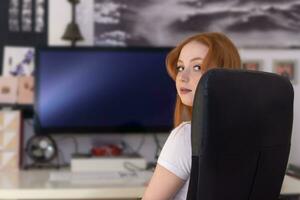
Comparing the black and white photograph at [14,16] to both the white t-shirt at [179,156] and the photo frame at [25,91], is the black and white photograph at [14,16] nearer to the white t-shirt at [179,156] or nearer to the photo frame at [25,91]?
the photo frame at [25,91]

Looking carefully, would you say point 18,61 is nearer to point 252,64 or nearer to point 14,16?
point 14,16

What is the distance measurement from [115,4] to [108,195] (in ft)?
3.55

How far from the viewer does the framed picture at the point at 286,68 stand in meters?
2.58

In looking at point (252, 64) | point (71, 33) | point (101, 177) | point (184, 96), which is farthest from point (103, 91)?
point (184, 96)

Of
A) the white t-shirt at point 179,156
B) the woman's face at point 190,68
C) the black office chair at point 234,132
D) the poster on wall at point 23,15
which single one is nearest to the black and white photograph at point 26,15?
the poster on wall at point 23,15

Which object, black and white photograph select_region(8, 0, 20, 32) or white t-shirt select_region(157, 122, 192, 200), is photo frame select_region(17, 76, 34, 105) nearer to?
black and white photograph select_region(8, 0, 20, 32)

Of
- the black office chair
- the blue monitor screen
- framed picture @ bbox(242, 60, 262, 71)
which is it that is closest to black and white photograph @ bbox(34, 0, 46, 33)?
the blue monitor screen

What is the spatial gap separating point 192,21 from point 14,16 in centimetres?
93

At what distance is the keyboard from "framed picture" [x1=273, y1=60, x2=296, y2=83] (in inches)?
38.0

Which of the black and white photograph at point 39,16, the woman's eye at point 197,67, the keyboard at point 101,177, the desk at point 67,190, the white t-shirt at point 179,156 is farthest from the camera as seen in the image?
the black and white photograph at point 39,16

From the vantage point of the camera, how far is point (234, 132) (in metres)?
1.04

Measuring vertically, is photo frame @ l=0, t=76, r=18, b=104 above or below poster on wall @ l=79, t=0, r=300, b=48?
below

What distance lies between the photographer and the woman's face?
1299mm

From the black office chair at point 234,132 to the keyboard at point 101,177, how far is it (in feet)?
2.84
